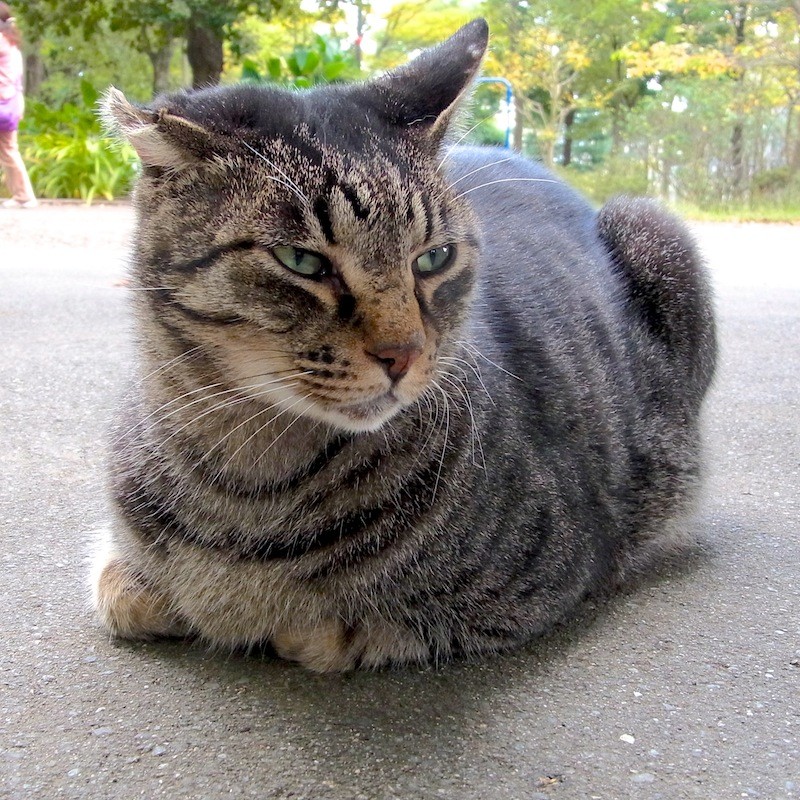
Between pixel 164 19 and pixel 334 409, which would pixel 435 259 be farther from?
pixel 164 19

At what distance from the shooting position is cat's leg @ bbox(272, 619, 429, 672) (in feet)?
5.83

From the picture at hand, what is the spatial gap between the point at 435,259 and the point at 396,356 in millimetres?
290

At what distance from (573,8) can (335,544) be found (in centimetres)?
1704

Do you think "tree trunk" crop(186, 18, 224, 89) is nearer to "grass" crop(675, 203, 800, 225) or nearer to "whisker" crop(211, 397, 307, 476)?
"grass" crop(675, 203, 800, 225)

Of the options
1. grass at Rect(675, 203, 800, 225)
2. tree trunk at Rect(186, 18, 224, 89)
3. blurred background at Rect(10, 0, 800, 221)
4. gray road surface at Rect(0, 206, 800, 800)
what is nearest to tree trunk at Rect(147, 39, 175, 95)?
blurred background at Rect(10, 0, 800, 221)

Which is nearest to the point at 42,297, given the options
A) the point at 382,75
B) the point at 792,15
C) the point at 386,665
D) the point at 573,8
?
the point at 382,75

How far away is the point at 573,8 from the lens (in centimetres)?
1666

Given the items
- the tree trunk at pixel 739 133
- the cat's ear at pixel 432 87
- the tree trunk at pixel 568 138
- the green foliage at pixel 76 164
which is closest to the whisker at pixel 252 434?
the cat's ear at pixel 432 87

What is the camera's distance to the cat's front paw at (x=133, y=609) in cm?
186

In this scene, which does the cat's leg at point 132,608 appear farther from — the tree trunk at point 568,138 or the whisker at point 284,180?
the tree trunk at point 568,138

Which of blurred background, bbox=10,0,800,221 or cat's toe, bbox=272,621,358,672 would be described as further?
blurred background, bbox=10,0,800,221

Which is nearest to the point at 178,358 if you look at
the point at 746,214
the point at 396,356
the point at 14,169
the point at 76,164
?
the point at 396,356

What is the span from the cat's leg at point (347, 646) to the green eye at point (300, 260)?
706 mm

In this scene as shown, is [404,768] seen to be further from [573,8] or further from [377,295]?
[573,8]
